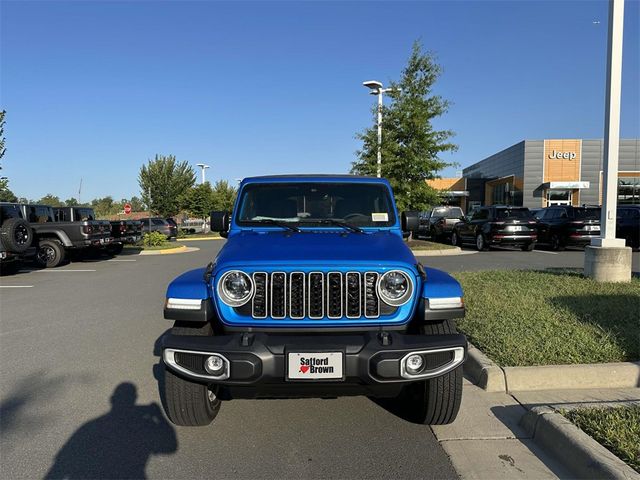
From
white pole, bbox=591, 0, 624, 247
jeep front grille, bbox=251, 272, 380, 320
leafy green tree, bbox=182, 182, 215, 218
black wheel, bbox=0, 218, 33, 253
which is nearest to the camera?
jeep front grille, bbox=251, 272, 380, 320

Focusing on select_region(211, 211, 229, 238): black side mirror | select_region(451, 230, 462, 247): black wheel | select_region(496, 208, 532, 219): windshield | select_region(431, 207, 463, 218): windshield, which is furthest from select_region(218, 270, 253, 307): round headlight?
select_region(431, 207, 463, 218): windshield

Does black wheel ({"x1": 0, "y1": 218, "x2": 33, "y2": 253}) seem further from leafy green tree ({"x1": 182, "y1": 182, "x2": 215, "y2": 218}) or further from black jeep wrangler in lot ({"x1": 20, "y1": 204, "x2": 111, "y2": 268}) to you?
leafy green tree ({"x1": 182, "y1": 182, "x2": 215, "y2": 218})

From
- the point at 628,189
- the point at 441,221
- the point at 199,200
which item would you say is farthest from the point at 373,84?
the point at 628,189

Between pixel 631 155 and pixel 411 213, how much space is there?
144 ft

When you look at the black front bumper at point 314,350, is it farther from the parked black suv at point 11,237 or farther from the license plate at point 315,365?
the parked black suv at point 11,237

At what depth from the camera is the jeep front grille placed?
323 centimetres

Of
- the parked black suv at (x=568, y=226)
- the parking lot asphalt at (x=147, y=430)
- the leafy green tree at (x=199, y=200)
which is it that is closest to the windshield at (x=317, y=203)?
the parking lot asphalt at (x=147, y=430)

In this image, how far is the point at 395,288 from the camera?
3.32 metres

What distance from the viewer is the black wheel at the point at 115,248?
674 inches

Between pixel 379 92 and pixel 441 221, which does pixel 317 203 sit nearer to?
pixel 379 92

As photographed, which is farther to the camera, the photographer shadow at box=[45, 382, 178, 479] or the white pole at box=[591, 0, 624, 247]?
the white pole at box=[591, 0, 624, 247]

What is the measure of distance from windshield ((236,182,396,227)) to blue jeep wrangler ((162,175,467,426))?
72 cm

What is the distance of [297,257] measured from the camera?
330 centimetres

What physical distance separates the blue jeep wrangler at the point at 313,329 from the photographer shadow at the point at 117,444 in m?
0.24
